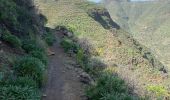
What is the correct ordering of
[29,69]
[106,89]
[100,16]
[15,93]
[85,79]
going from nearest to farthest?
[15,93] → [106,89] → [29,69] → [85,79] → [100,16]

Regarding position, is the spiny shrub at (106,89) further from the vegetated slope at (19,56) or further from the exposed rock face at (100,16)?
the exposed rock face at (100,16)

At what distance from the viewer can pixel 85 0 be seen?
342 feet

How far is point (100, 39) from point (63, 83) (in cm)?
4545

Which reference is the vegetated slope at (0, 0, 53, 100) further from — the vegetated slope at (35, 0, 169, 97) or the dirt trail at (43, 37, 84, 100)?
the vegetated slope at (35, 0, 169, 97)

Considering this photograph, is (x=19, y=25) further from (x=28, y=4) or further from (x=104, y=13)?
(x=104, y=13)

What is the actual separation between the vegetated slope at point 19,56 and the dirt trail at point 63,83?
69cm

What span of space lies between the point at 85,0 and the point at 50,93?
89.1 m

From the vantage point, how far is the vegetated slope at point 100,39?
50.1 meters

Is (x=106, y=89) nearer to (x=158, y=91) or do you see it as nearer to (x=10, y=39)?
(x=10, y=39)

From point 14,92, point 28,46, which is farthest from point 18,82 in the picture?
point 28,46

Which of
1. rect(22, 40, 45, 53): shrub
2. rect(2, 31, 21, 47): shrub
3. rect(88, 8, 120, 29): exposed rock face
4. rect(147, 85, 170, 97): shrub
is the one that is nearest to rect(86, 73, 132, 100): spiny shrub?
rect(2, 31, 21, 47): shrub

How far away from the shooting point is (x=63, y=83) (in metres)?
19.0

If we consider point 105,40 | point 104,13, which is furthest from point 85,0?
point 105,40

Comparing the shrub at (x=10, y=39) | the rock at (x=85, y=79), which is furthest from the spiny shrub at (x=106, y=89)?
Answer: the shrub at (x=10, y=39)
